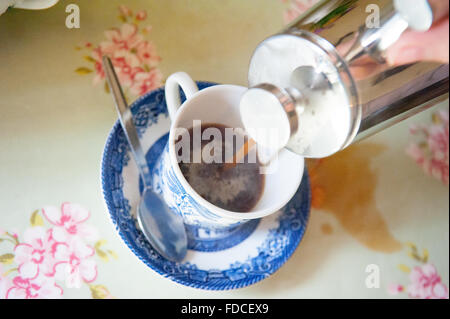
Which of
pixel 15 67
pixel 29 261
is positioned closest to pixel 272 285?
pixel 29 261

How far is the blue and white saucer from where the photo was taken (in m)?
0.44

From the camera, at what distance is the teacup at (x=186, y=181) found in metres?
0.39

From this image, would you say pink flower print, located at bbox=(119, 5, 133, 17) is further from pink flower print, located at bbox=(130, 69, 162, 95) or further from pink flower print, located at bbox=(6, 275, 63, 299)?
pink flower print, located at bbox=(6, 275, 63, 299)

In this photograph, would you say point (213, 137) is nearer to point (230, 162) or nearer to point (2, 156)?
point (230, 162)

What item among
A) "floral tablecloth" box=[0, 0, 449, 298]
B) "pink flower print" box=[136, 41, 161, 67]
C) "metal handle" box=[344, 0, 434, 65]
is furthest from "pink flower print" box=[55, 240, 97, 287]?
"metal handle" box=[344, 0, 434, 65]

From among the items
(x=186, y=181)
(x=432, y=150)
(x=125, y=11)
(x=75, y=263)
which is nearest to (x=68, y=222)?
(x=75, y=263)

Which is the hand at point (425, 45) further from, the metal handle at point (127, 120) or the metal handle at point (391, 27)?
the metal handle at point (127, 120)

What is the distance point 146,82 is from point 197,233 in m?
0.20

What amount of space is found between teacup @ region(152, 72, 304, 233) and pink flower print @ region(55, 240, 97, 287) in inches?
4.2

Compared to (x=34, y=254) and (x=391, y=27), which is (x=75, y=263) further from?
(x=391, y=27)

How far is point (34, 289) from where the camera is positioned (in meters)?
0.45

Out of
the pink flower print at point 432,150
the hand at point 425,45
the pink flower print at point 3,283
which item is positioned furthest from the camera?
the pink flower print at point 432,150

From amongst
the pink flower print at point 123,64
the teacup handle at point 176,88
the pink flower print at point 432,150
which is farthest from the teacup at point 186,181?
the pink flower print at point 432,150
